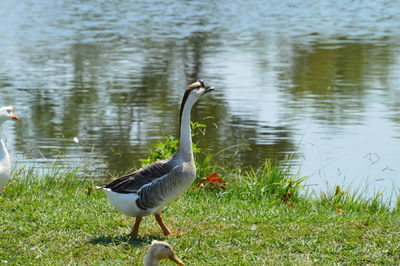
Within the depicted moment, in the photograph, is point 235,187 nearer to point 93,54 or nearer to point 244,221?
point 244,221

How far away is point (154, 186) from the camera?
763cm

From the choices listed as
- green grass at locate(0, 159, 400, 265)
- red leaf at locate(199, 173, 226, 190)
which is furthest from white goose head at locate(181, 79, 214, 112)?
red leaf at locate(199, 173, 226, 190)

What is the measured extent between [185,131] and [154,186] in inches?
27.7

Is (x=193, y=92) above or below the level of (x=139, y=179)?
above

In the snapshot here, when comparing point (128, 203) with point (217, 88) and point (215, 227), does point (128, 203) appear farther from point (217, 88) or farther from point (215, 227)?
point (217, 88)

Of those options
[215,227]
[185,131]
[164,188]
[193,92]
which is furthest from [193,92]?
[215,227]

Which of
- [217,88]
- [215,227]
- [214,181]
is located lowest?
[217,88]

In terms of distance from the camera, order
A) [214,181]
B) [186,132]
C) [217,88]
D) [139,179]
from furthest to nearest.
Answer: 1. [217,88]
2. [214,181]
3. [186,132]
4. [139,179]

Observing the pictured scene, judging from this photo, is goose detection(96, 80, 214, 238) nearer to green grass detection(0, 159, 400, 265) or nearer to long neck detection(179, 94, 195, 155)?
long neck detection(179, 94, 195, 155)

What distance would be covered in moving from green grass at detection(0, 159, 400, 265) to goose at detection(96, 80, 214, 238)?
1.01 feet

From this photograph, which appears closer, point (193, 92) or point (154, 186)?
point (154, 186)

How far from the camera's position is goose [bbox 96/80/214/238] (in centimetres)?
761

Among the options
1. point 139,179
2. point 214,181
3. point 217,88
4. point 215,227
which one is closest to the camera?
point 139,179

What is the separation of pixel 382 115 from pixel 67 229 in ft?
32.7
